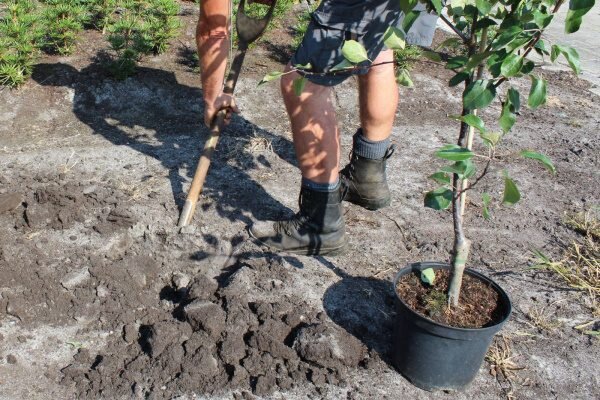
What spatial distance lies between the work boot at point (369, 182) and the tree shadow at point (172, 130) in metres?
0.38

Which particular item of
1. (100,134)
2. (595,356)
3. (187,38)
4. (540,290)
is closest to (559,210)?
(540,290)

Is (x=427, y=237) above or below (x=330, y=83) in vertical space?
below

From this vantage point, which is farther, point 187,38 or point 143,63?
point 187,38

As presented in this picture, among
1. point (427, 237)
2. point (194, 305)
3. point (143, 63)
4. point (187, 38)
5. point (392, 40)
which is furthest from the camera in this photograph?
point (187, 38)

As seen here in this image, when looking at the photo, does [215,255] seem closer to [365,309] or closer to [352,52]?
[365,309]

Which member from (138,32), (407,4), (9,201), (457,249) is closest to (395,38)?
(407,4)

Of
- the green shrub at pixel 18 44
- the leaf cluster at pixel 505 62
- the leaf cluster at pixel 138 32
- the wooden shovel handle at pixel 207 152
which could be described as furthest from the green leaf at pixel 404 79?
the green shrub at pixel 18 44

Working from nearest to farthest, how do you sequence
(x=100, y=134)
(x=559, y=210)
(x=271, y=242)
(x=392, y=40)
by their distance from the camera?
(x=392, y=40), (x=271, y=242), (x=559, y=210), (x=100, y=134)

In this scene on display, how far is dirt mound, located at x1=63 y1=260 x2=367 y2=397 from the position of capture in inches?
94.6

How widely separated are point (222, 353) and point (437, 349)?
2.48 ft

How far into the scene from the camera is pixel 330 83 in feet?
9.67

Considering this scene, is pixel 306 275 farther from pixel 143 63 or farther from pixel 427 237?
pixel 143 63

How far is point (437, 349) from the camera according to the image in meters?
2.33

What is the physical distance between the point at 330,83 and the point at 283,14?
3.05 meters
